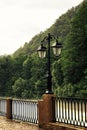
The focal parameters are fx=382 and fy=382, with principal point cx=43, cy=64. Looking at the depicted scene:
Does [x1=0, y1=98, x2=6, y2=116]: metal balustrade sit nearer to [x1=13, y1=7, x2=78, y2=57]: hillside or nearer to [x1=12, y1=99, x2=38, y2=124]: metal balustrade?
[x1=12, y1=99, x2=38, y2=124]: metal balustrade

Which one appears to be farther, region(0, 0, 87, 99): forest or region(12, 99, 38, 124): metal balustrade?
region(0, 0, 87, 99): forest

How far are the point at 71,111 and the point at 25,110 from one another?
19.3 feet

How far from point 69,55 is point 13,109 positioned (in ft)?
127

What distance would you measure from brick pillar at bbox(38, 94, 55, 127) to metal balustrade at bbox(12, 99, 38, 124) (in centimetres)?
108

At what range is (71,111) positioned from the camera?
48.6ft

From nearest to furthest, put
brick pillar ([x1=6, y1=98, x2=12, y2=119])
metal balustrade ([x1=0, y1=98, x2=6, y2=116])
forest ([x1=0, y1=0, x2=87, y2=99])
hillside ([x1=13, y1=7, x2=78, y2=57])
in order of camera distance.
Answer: brick pillar ([x1=6, y1=98, x2=12, y2=119]) → metal balustrade ([x1=0, y1=98, x2=6, y2=116]) → forest ([x1=0, y1=0, x2=87, y2=99]) → hillside ([x1=13, y1=7, x2=78, y2=57])

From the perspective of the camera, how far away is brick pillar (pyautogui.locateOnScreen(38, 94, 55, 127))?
16.8m

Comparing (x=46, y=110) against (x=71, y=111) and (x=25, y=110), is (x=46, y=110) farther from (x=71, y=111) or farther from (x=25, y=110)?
(x=25, y=110)

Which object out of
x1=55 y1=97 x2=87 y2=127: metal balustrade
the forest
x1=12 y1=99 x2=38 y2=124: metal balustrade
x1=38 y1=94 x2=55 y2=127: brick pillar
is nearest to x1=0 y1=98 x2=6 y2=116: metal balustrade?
x1=12 y1=99 x2=38 y2=124: metal balustrade

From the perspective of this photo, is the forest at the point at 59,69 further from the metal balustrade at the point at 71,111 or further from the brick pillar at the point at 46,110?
the metal balustrade at the point at 71,111

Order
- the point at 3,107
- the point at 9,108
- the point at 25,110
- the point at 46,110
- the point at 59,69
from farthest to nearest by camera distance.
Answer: the point at 59,69, the point at 3,107, the point at 9,108, the point at 25,110, the point at 46,110

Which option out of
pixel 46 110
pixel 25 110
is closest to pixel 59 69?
pixel 25 110

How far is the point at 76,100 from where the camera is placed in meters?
14.7

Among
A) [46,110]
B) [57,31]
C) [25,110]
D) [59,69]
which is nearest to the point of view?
[46,110]
